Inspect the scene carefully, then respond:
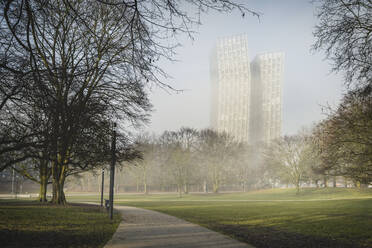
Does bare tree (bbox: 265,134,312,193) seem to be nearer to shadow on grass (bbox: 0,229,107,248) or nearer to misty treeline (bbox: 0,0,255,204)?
misty treeline (bbox: 0,0,255,204)

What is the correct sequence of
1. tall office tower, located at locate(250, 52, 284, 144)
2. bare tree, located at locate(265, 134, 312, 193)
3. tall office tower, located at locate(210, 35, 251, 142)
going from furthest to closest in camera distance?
tall office tower, located at locate(250, 52, 284, 144), tall office tower, located at locate(210, 35, 251, 142), bare tree, located at locate(265, 134, 312, 193)

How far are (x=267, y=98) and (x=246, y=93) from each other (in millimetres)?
13324

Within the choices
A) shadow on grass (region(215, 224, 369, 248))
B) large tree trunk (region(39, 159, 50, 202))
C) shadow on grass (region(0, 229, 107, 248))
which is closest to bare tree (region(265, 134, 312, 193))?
large tree trunk (region(39, 159, 50, 202))

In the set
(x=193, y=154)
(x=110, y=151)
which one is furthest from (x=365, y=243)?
(x=193, y=154)

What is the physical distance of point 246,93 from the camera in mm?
130625

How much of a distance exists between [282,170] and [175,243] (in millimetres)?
44517

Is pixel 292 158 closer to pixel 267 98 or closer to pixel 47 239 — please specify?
pixel 47 239

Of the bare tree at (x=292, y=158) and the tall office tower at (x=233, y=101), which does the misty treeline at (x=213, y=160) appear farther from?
the tall office tower at (x=233, y=101)

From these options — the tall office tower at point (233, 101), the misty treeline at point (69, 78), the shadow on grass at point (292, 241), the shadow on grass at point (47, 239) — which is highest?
the tall office tower at point (233, 101)

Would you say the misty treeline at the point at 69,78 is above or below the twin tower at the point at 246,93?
below

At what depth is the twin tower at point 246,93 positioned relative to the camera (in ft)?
425

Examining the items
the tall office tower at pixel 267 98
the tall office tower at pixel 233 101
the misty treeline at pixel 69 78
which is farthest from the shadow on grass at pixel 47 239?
the tall office tower at pixel 267 98

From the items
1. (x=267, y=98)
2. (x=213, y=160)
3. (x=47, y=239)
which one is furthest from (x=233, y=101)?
(x=47, y=239)

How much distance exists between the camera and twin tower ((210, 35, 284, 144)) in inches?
5103
